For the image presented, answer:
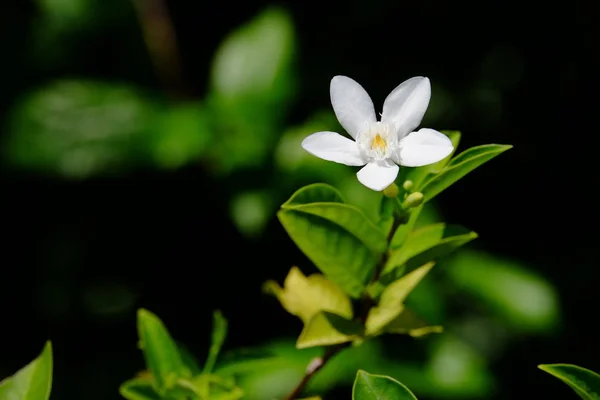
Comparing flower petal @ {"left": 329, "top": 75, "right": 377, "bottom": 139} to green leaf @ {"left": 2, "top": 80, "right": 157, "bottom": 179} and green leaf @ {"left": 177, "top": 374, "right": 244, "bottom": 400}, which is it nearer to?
green leaf @ {"left": 177, "top": 374, "right": 244, "bottom": 400}

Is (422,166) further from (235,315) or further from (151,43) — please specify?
(151,43)

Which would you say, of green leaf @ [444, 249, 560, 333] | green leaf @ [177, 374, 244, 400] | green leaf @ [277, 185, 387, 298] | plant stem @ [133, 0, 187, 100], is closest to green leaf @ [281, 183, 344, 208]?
green leaf @ [277, 185, 387, 298]

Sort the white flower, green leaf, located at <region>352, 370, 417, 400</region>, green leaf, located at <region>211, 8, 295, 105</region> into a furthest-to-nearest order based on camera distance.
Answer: green leaf, located at <region>211, 8, 295, 105</region> → the white flower → green leaf, located at <region>352, 370, 417, 400</region>

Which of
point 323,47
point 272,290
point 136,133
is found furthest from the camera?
point 323,47

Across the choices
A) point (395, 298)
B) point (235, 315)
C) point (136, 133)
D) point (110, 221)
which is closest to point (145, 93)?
point (136, 133)

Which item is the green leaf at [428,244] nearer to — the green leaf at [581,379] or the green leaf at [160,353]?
the green leaf at [581,379]

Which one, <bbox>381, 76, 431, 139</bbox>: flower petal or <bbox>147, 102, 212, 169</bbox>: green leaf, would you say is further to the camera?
<bbox>147, 102, 212, 169</bbox>: green leaf
